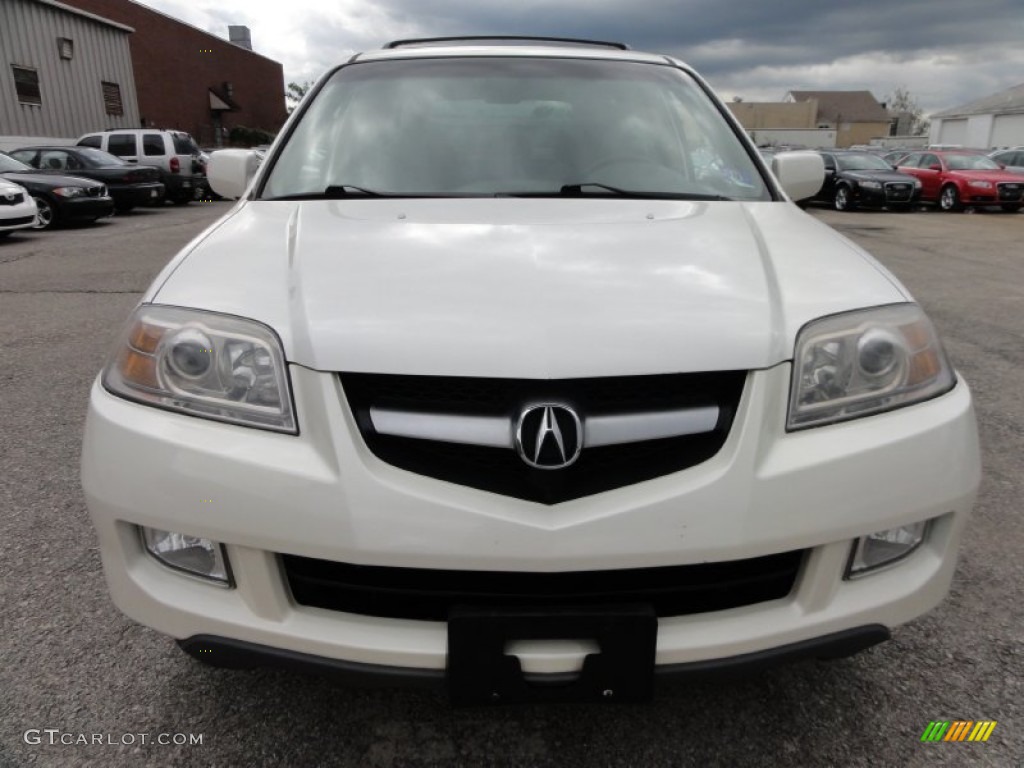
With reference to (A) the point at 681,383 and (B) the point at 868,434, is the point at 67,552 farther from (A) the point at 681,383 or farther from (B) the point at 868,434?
(B) the point at 868,434

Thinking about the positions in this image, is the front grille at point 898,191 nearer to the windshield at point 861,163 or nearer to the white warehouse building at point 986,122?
the windshield at point 861,163

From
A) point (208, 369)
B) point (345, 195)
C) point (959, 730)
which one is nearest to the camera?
point (208, 369)

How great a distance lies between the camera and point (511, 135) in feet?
8.19

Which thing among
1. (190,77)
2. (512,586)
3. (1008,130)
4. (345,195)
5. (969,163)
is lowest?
(969,163)

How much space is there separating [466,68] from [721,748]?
223cm

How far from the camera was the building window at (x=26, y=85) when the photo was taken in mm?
20259

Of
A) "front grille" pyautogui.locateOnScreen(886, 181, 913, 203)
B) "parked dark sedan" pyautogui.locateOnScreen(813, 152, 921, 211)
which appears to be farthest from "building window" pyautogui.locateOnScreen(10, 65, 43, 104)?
"front grille" pyautogui.locateOnScreen(886, 181, 913, 203)

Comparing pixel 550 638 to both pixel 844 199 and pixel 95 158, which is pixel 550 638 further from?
pixel 844 199

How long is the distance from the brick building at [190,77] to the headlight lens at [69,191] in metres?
13.7


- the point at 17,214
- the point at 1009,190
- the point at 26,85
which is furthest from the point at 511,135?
the point at 26,85

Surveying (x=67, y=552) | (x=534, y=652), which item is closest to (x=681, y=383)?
(x=534, y=652)

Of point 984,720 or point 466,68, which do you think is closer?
point 984,720

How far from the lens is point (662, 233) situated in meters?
1.86

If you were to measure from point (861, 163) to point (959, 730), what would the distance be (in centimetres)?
1908
